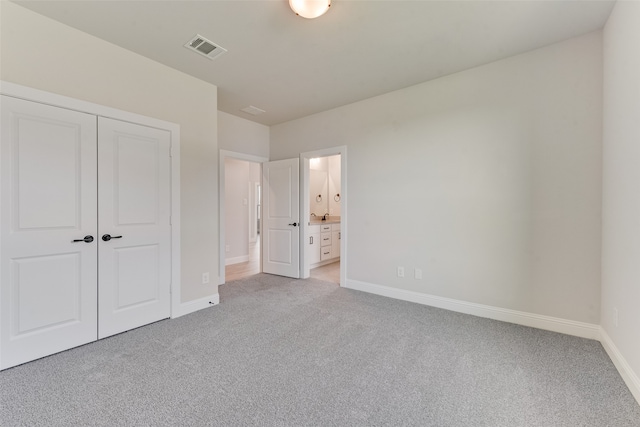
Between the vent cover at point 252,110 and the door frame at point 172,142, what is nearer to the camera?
the door frame at point 172,142

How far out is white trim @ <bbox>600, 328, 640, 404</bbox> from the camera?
1.62m

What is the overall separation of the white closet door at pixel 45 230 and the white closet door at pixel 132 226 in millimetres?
79

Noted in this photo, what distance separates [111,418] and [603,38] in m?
4.50

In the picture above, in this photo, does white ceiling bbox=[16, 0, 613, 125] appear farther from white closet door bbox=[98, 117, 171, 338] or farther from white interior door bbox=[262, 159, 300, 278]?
white interior door bbox=[262, 159, 300, 278]

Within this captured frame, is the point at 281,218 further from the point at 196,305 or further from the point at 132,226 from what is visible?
the point at 132,226

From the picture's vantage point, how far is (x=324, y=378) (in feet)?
6.01

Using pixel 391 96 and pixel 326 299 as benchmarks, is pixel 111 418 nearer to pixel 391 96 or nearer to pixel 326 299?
pixel 326 299

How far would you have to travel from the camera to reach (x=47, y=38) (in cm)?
211

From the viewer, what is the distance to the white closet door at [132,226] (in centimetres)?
241

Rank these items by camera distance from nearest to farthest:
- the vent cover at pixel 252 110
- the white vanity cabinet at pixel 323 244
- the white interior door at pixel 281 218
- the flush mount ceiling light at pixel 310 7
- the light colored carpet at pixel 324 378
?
the light colored carpet at pixel 324 378 < the flush mount ceiling light at pixel 310 7 < the vent cover at pixel 252 110 < the white interior door at pixel 281 218 < the white vanity cabinet at pixel 323 244

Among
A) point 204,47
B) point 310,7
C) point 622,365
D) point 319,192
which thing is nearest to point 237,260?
point 319,192

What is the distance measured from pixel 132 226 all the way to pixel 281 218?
2337mm

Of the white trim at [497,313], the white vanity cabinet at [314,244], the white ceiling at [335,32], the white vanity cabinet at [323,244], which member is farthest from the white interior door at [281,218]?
the white ceiling at [335,32]

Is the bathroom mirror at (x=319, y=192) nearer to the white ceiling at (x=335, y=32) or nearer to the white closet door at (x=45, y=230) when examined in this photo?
the white ceiling at (x=335, y=32)
